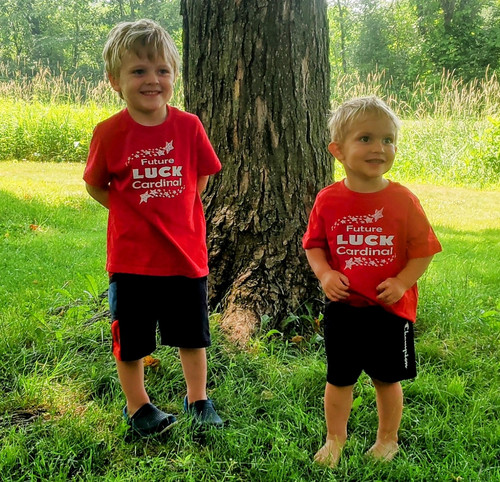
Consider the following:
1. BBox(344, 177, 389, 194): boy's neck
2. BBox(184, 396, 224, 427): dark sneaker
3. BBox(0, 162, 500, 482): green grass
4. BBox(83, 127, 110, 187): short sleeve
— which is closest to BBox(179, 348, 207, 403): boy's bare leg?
BBox(184, 396, 224, 427): dark sneaker

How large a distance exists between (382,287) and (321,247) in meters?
0.29

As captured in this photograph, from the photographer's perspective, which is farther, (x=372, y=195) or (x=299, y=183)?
(x=299, y=183)

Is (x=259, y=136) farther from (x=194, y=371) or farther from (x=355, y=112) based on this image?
(x=194, y=371)

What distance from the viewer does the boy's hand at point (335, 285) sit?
6.54 feet

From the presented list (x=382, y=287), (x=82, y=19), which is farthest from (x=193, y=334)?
(x=82, y=19)

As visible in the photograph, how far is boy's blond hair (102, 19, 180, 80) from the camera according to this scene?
2.11 metres

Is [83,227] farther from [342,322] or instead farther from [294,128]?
[342,322]

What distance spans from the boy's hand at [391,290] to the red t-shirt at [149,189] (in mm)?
788

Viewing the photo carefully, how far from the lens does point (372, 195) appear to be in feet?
6.56

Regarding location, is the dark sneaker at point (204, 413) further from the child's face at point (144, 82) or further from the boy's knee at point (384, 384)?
the child's face at point (144, 82)

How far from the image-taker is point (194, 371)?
244 cm

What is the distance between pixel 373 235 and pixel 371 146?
0.33 meters

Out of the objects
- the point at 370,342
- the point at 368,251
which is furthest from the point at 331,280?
the point at 370,342

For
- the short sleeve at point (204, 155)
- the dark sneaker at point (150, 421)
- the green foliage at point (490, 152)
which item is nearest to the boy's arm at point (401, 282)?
the short sleeve at point (204, 155)
